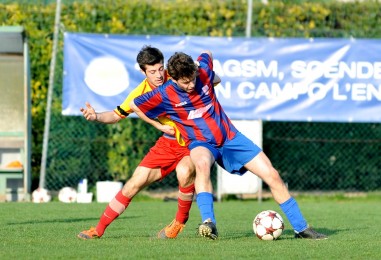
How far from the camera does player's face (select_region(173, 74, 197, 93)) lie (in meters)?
7.98

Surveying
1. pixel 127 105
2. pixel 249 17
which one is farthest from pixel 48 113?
pixel 127 105

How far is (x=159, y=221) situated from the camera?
1099 centimetres

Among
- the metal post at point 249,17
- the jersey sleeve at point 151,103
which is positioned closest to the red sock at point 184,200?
the jersey sleeve at point 151,103

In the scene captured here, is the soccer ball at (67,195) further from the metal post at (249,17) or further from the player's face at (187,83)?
the player's face at (187,83)

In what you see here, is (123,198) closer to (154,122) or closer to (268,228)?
(154,122)

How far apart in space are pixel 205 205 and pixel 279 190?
2.30 feet

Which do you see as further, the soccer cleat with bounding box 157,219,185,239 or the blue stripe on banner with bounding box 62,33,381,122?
the blue stripe on banner with bounding box 62,33,381,122

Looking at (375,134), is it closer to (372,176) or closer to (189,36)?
(372,176)

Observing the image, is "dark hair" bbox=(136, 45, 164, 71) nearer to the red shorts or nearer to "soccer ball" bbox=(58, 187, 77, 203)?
the red shorts

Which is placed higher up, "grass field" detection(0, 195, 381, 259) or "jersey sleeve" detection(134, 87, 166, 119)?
"jersey sleeve" detection(134, 87, 166, 119)

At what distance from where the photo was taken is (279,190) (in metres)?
8.27

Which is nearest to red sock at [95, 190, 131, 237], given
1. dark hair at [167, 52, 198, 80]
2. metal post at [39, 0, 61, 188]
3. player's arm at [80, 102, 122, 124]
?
player's arm at [80, 102, 122, 124]

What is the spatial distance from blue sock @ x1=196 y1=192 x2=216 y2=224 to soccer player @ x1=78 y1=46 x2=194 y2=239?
0.42m

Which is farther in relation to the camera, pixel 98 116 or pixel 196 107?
pixel 98 116
